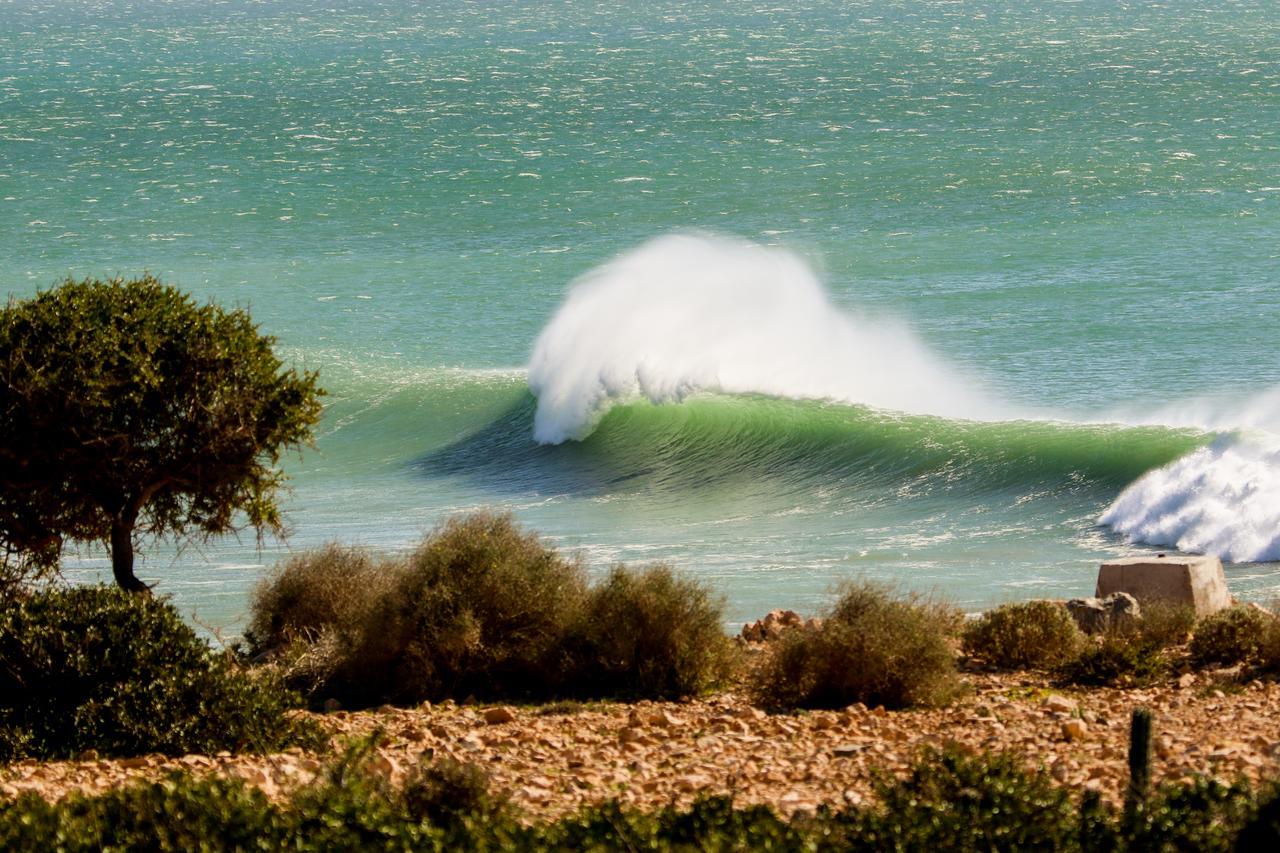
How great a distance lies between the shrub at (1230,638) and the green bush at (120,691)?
220 inches

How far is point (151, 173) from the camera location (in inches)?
2411

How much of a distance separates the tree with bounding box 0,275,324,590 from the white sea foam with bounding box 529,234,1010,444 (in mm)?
13361

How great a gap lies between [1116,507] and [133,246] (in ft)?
112

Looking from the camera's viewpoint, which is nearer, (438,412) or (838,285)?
(438,412)

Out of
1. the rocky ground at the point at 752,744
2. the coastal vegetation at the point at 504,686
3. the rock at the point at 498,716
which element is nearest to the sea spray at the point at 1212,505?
the coastal vegetation at the point at 504,686

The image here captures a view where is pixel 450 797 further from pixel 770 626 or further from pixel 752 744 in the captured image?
pixel 770 626

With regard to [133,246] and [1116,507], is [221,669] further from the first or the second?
[133,246]

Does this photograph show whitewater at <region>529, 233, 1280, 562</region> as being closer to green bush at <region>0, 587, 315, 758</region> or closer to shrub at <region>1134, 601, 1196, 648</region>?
shrub at <region>1134, 601, 1196, 648</region>

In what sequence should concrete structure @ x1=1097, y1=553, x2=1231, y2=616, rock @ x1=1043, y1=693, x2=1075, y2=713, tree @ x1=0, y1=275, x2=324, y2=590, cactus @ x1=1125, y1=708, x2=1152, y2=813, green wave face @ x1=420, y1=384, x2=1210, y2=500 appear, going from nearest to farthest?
cactus @ x1=1125, y1=708, x2=1152, y2=813
rock @ x1=1043, y1=693, x2=1075, y2=713
tree @ x1=0, y1=275, x2=324, y2=590
concrete structure @ x1=1097, y1=553, x2=1231, y2=616
green wave face @ x1=420, y1=384, x2=1210, y2=500

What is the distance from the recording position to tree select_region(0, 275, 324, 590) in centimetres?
1198

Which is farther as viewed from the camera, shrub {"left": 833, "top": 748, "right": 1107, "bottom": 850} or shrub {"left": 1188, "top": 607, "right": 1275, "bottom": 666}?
shrub {"left": 1188, "top": 607, "right": 1275, "bottom": 666}

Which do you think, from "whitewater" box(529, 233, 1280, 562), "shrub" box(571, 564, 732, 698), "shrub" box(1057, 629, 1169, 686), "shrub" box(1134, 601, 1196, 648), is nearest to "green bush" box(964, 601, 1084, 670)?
"shrub" box(1057, 629, 1169, 686)

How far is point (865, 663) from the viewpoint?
35.9ft

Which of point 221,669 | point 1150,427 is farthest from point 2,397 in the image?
point 1150,427
